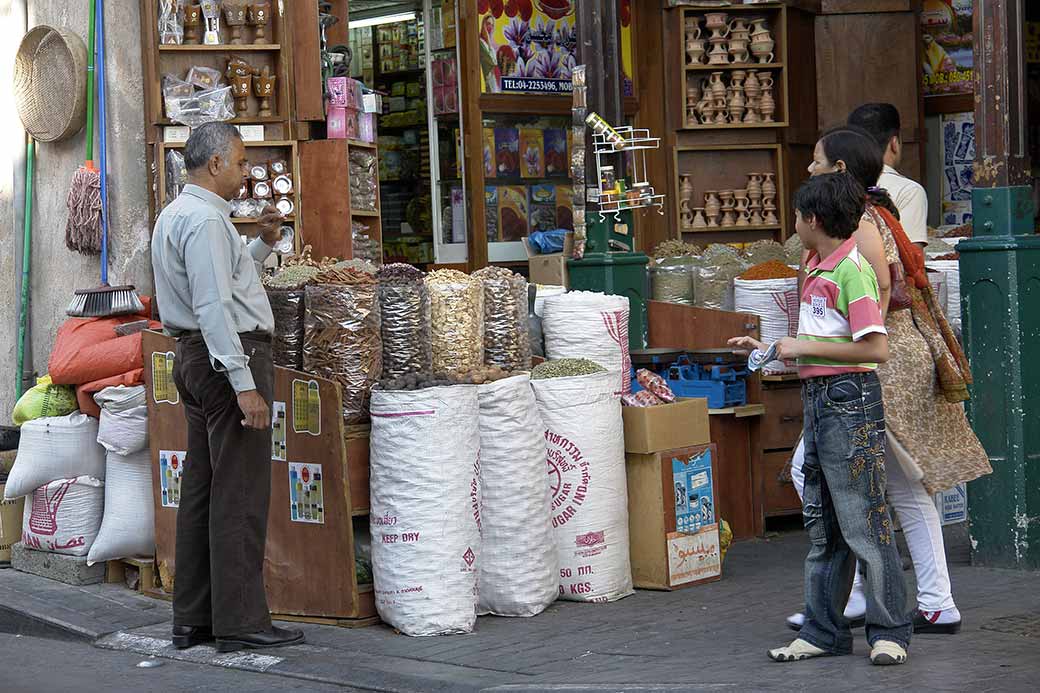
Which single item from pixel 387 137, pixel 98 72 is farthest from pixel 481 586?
pixel 387 137

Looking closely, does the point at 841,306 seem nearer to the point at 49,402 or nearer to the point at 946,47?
the point at 49,402

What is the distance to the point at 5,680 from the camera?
17.6ft

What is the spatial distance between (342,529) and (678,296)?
2765mm

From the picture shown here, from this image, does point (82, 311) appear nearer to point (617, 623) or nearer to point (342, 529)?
point (342, 529)

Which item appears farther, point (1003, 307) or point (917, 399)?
point (1003, 307)

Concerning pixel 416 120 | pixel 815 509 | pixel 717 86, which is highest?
pixel 717 86

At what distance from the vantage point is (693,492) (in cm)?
634

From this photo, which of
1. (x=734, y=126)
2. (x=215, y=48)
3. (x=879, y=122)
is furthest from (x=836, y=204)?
(x=734, y=126)

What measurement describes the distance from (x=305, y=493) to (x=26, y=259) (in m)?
3.13

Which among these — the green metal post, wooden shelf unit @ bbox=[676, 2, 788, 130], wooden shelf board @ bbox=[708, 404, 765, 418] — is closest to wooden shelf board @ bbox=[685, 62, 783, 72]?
wooden shelf unit @ bbox=[676, 2, 788, 130]

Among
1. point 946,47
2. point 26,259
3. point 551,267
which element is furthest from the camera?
point 946,47

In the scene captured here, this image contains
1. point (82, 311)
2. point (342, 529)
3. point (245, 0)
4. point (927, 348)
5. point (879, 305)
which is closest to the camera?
point (879, 305)

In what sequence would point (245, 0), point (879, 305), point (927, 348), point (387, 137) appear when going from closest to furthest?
point (879, 305) < point (927, 348) < point (245, 0) < point (387, 137)

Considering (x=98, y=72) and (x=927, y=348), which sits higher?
(x=98, y=72)
